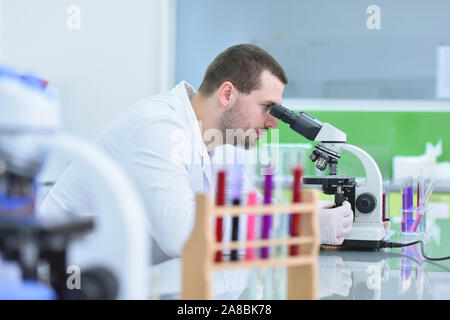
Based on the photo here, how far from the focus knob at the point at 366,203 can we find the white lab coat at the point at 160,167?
19.7 inches

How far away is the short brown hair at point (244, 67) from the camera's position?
1958mm

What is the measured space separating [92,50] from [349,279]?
3.23 meters

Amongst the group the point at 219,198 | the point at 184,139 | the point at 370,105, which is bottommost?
the point at 219,198

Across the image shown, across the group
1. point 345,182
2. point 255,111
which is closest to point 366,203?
point 345,182

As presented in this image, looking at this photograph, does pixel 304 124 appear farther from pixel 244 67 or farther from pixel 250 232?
pixel 250 232

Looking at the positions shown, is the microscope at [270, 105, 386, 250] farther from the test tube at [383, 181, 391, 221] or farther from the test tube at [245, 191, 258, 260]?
the test tube at [245, 191, 258, 260]

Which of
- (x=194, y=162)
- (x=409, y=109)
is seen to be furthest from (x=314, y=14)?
(x=194, y=162)

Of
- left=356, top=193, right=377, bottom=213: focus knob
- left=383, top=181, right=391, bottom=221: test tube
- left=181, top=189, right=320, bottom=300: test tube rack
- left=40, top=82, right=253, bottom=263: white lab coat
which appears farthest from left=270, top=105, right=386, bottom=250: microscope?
left=181, top=189, right=320, bottom=300: test tube rack

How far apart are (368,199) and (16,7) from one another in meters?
Result: 3.27

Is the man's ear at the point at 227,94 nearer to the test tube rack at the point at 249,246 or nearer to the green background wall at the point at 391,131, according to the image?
the test tube rack at the point at 249,246

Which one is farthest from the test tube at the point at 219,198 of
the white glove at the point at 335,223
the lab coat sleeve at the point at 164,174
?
the white glove at the point at 335,223

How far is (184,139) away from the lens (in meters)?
1.73

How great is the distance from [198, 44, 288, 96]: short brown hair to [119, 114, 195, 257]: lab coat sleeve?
301 mm

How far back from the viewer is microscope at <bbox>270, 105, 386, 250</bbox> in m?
1.79
